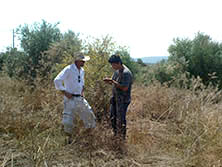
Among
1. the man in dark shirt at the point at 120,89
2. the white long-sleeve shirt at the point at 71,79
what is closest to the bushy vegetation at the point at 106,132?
the man in dark shirt at the point at 120,89

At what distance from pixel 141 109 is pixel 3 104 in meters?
3.57

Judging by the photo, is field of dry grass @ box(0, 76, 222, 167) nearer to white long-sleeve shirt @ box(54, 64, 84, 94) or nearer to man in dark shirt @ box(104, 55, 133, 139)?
man in dark shirt @ box(104, 55, 133, 139)

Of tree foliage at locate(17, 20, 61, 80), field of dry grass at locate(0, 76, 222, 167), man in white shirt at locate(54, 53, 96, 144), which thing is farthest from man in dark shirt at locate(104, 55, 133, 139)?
tree foliage at locate(17, 20, 61, 80)

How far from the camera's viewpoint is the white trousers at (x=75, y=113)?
4.40 meters

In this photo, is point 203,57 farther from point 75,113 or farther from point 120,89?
point 75,113

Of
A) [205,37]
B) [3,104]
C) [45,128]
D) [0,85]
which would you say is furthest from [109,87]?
[205,37]

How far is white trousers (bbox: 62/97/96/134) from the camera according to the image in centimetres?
440

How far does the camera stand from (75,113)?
173 inches

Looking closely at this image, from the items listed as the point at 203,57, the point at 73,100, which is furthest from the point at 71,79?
the point at 203,57

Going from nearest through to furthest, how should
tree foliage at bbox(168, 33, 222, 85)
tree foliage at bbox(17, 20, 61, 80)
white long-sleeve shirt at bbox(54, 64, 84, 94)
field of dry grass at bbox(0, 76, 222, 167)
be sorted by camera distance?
field of dry grass at bbox(0, 76, 222, 167)
white long-sleeve shirt at bbox(54, 64, 84, 94)
tree foliage at bbox(17, 20, 61, 80)
tree foliage at bbox(168, 33, 222, 85)

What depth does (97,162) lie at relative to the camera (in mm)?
3689

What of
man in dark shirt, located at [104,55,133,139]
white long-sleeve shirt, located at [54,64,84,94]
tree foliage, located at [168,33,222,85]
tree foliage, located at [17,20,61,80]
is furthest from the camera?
tree foliage, located at [168,33,222,85]

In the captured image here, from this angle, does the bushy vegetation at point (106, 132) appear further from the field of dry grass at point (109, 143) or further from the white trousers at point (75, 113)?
the white trousers at point (75, 113)

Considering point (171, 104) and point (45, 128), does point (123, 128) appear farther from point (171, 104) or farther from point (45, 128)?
point (171, 104)
